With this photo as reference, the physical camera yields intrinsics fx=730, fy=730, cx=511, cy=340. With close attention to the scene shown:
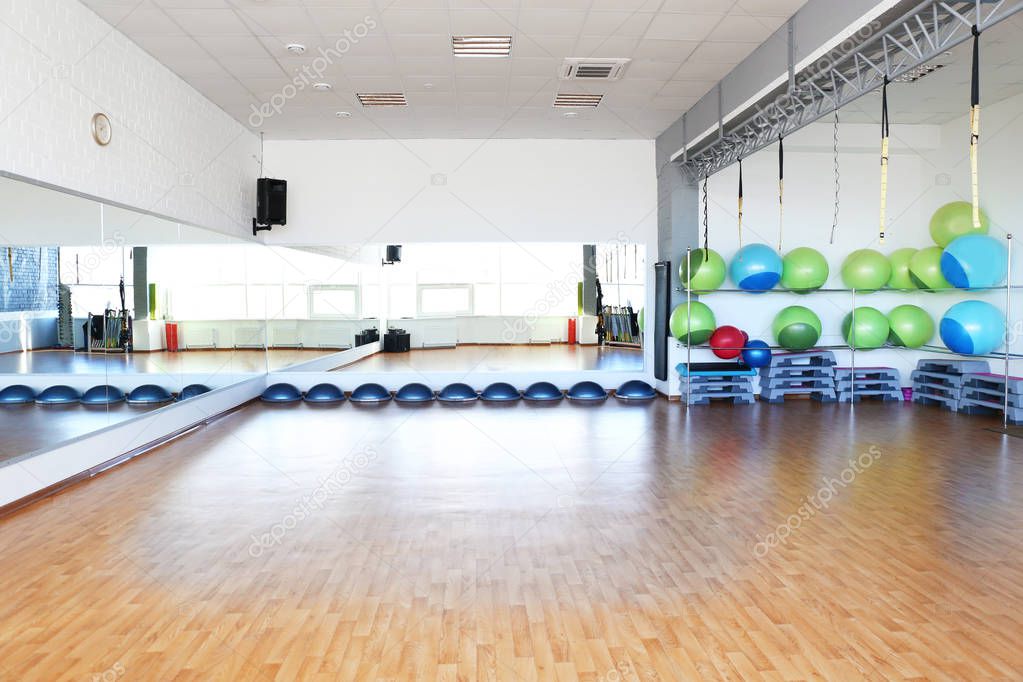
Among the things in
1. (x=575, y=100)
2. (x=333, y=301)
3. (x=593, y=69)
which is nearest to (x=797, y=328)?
(x=575, y=100)

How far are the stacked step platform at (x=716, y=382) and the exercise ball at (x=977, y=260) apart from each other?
230cm

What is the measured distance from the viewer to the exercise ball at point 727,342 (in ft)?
26.7

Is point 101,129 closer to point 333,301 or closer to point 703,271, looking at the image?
point 333,301

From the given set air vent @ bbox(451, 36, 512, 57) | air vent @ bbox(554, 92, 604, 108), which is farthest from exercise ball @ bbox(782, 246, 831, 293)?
air vent @ bbox(451, 36, 512, 57)

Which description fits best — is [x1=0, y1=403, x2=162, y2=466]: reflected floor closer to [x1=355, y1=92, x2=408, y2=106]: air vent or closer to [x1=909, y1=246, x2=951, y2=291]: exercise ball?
[x1=355, y1=92, x2=408, y2=106]: air vent

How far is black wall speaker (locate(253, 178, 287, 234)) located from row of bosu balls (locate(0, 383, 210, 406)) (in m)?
2.40

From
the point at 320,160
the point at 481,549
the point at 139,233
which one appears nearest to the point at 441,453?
the point at 481,549

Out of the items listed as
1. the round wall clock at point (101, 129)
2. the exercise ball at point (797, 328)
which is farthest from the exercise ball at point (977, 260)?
the round wall clock at point (101, 129)

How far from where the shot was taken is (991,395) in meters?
7.45

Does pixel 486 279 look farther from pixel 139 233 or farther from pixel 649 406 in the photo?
pixel 139 233

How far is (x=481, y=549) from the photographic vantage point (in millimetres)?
3594

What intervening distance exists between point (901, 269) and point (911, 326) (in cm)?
72

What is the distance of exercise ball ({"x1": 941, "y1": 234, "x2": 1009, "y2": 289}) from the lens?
278 inches

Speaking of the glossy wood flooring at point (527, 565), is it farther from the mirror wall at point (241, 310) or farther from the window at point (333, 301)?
the window at point (333, 301)
